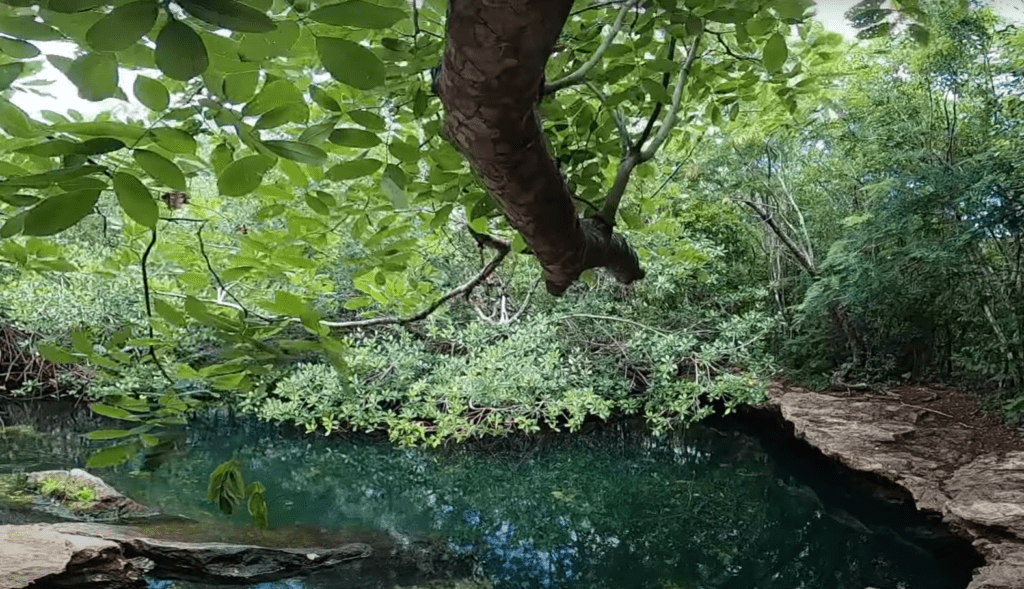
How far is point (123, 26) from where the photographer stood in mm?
340

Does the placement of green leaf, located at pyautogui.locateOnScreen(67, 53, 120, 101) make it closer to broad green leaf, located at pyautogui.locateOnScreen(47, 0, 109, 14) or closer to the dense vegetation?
the dense vegetation

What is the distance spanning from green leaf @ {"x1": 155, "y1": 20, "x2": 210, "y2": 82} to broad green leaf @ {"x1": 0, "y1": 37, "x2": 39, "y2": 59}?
19 cm

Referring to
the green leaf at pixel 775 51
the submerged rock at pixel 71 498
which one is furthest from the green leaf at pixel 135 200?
the submerged rock at pixel 71 498

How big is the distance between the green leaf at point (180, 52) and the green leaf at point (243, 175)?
185 millimetres

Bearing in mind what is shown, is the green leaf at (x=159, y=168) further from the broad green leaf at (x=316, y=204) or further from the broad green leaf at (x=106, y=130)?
the broad green leaf at (x=316, y=204)

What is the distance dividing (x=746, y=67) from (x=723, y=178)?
266 inches

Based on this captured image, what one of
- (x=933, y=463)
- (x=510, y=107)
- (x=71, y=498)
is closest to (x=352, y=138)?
(x=510, y=107)

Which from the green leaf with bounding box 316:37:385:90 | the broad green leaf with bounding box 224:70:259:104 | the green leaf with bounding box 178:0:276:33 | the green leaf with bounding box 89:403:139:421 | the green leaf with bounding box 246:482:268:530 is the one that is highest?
the broad green leaf with bounding box 224:70:259:104

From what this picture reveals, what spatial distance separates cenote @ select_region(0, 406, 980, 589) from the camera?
4.09 m

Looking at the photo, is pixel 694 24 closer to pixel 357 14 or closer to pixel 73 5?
pixel 357 14

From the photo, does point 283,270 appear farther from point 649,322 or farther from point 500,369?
point 649,322

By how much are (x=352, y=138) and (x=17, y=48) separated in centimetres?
25

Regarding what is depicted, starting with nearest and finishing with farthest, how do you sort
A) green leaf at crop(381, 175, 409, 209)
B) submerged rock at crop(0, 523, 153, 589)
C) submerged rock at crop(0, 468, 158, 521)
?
1. green leaf at crop(381, 175, 409, 209)
2. submerged rock at crop(0, 523, 153, 589)
3. submerged rock at crop(0, 468, 158, 521)

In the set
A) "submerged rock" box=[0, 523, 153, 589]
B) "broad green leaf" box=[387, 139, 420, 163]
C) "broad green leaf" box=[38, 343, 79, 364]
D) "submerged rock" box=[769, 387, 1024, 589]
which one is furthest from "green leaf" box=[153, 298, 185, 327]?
"submerged rock" box=[769, 387, 1024, 589]
